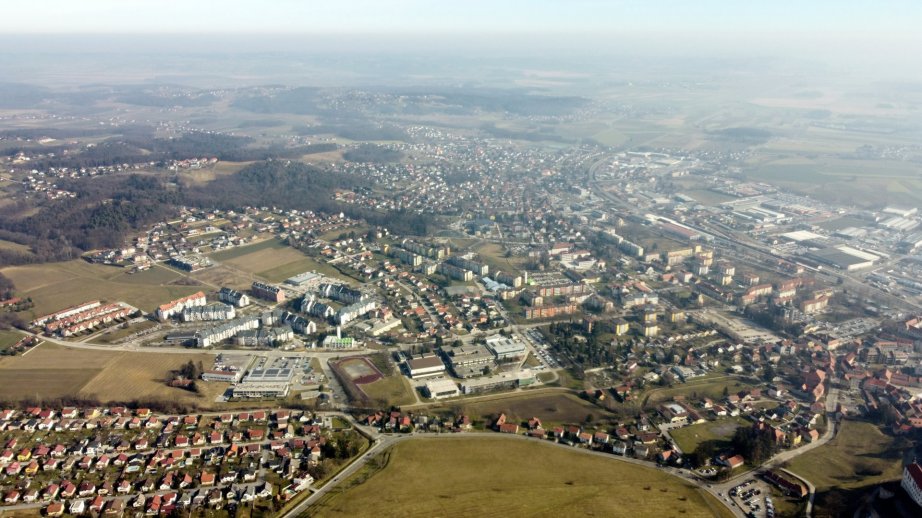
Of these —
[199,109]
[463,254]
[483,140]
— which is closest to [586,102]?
[483,140]

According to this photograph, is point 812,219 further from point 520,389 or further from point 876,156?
point 520,389

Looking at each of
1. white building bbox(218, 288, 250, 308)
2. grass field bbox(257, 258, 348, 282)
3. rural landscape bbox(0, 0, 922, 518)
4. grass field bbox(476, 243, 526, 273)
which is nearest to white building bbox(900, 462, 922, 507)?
rural landscape bbox(0, 0, 922, 518)

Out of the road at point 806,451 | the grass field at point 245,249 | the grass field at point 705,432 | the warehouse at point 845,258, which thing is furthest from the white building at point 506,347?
the warehouse at point 845,258

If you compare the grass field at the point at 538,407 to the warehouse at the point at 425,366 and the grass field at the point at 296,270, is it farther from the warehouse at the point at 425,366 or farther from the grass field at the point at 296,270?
the grass field at the point at 296,270

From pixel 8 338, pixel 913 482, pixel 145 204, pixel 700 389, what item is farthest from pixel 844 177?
pixel 8 338

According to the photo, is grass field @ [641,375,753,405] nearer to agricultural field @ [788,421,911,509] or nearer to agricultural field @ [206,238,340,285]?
agricultural field @ [788,421,911,509]
